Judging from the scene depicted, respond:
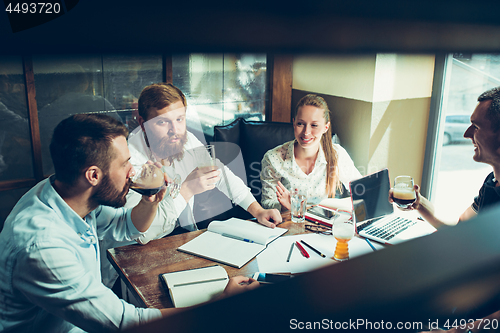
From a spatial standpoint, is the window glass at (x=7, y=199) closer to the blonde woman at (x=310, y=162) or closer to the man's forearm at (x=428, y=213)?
the blonde woman at (x=310, y=162)

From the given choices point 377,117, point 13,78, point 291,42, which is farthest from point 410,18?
point 13,78

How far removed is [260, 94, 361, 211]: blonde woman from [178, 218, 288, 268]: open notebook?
2.06 ft

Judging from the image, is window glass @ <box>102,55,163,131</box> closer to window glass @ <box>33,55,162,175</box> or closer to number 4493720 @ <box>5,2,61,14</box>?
window glass @ <box>33,55,162,175</box>

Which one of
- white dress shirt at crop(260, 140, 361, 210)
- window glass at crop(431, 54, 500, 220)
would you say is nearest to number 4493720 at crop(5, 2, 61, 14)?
white dress shirt at crop(260, 140, 361, 210)

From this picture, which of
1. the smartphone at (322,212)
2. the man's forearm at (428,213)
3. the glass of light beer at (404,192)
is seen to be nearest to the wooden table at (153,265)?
the smartphone at (322,212)

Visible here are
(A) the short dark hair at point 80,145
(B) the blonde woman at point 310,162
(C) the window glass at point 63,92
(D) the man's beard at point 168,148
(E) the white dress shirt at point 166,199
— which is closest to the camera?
(A) the short dark hair at point 80,145

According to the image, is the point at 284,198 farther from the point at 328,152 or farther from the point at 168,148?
the point at 168,148

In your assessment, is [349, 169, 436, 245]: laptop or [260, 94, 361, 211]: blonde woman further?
[260, 94, 361, 211]: blonde woman

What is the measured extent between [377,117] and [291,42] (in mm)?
2735

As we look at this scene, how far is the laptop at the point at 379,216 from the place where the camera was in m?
1.58

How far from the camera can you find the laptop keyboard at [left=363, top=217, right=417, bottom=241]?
5.15ft

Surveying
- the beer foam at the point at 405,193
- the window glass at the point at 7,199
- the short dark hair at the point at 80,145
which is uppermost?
the short dark hair at the point at 80,145

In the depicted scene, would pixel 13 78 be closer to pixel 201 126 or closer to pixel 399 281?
pixel 201 126

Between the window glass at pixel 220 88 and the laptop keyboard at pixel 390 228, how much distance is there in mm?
1969
